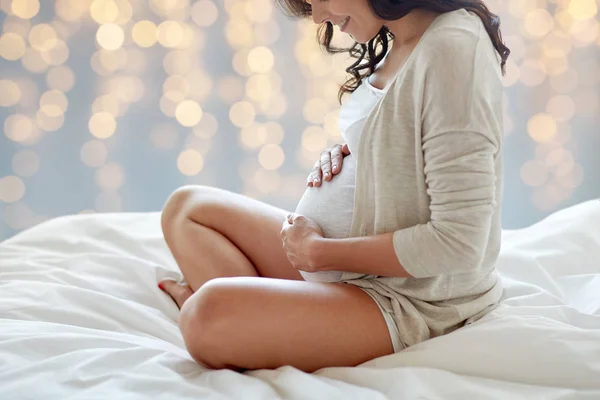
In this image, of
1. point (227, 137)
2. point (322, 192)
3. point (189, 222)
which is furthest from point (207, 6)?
point (322, 192)

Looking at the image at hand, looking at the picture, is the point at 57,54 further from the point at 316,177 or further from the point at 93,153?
the point at 316,177

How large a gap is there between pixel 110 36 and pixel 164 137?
375 millimetres

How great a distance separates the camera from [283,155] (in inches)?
98.8

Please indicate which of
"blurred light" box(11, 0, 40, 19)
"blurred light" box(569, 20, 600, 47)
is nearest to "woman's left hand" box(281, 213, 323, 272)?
"blurred light" box(11, 0, 40, 19)

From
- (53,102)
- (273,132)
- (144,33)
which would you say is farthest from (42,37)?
(273,132)

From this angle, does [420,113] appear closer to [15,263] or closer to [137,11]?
[15,263]

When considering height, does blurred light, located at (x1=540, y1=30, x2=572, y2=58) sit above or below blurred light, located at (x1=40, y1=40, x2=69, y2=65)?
above

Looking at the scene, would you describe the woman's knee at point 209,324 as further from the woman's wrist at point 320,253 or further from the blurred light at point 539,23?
the blurred light at point 539,23

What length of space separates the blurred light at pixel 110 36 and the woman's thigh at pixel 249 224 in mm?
1118

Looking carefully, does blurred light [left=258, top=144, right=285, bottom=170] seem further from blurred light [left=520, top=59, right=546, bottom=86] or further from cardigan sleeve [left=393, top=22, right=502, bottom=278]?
cardigan sleeve [left=393, top=22, right=502, bottom=278]

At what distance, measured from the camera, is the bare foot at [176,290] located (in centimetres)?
136

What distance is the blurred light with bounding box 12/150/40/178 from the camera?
2379 mm

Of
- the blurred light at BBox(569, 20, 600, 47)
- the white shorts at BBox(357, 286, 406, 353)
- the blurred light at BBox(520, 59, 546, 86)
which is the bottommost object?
the white shorts at BBox(357, 286, 406, 353)

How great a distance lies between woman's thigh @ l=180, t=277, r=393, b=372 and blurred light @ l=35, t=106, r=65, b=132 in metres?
1.51
